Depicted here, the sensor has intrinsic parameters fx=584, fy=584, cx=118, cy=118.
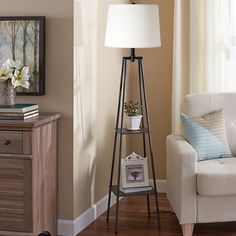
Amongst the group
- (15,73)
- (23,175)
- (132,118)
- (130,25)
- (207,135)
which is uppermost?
(130,25)

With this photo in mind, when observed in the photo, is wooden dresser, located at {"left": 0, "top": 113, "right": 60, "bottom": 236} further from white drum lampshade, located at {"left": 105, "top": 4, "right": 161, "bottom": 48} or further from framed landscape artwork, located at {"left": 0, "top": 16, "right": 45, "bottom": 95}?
white drum lampshade, located at {"left": 105, "top": 4, "right": 161, "bottom": 48}

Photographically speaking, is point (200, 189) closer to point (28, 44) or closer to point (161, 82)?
point (28, 44)

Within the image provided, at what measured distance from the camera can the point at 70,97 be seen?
3.90 m

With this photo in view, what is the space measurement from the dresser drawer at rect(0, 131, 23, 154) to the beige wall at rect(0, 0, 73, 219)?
463 mm

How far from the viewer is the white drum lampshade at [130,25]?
405 centimetres

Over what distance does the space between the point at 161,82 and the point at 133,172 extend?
43.2 inches

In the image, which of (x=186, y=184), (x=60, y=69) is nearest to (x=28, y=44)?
(x=60, y=69)

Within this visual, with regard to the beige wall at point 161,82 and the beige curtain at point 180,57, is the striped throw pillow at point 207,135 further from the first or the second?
the beige wall at point 161,82

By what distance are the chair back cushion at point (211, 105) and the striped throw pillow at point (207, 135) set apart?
4.5 inches

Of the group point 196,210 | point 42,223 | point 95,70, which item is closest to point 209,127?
point 196,210

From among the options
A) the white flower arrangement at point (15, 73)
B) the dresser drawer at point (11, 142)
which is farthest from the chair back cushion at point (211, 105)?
the dresser drawer at point (11, 142)

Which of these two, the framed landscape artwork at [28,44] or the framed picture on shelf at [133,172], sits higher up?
the framed landscape artwork at [28,44]

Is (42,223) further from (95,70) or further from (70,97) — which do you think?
(95,70)

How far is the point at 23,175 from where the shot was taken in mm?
3568
